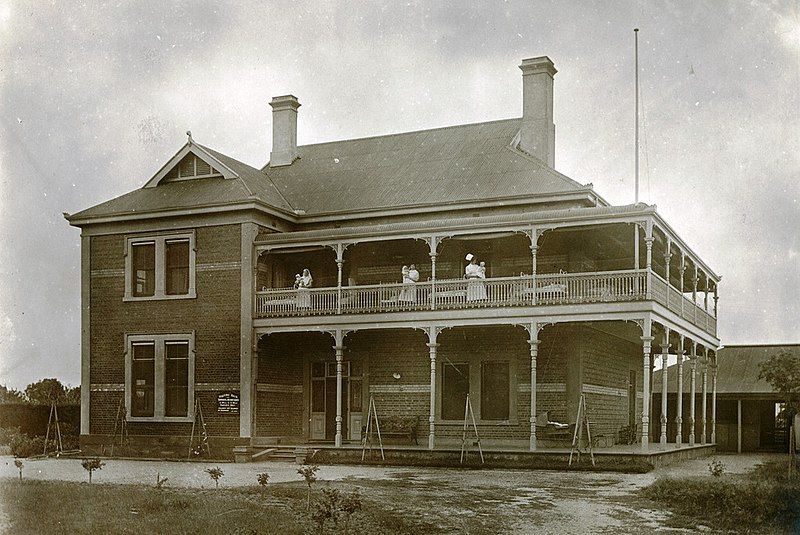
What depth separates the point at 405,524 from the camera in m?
12.7

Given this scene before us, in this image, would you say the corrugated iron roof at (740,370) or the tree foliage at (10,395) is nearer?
the tree foliage at (10,395)

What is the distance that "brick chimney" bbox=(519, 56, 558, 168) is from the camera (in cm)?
2848

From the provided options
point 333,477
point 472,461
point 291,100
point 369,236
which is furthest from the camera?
point 291,100

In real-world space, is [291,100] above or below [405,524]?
above

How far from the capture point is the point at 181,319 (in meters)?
26.6

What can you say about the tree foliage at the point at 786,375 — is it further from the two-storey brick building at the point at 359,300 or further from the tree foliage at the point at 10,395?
the tree foliage at the point at 10,395

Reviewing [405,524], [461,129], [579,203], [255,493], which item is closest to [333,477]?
[255,493]

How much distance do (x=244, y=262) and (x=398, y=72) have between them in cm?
691

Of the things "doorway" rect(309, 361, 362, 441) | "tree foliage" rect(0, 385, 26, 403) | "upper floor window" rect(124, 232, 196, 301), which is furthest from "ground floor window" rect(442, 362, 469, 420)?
"tree foliage" rect(0, 385, 26, 403)

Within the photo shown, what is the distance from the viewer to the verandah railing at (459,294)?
2244 cm

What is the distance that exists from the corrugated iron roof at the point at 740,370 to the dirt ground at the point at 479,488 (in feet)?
24.8

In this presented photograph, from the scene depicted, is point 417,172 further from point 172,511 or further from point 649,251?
point 172,511

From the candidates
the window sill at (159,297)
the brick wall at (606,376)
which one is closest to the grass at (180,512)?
the window sill at (159,297)

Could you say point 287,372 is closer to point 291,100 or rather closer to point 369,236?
point 369,236
